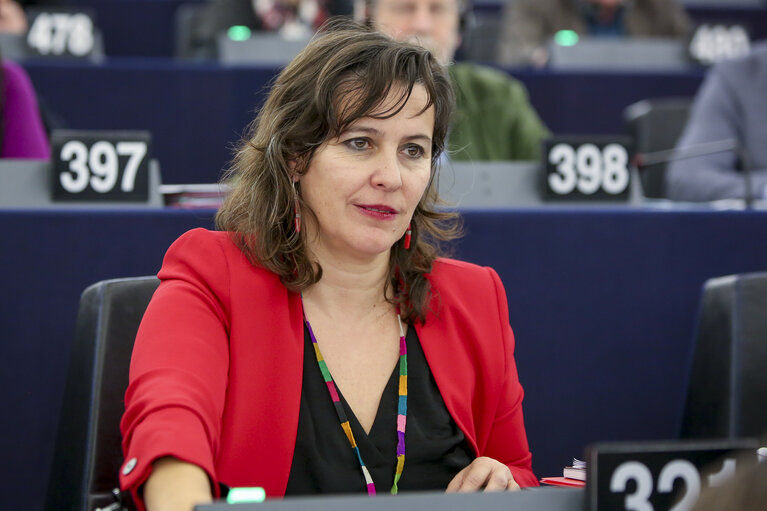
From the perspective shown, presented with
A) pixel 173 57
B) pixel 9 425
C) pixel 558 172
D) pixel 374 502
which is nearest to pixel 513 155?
pixel 558 172

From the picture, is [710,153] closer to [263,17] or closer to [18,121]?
[18,121]

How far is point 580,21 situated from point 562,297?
3145 mm

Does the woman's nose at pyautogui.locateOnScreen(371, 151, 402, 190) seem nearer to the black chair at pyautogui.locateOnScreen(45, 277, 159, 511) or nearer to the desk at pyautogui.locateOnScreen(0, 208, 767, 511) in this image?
the black chair at pyautogui.locateOnScreen(45, 277, 159, 511)

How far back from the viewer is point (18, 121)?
8.86 ft

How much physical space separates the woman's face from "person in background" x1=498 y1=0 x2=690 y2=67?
3.36m

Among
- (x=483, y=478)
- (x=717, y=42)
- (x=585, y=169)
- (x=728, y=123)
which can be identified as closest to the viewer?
(x=483, y=478)

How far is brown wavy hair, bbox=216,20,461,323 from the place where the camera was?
146 centimetres

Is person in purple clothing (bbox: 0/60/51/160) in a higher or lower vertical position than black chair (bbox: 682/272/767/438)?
higher

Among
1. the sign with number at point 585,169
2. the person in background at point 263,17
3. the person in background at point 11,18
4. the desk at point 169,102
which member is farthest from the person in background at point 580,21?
the sign with number at point 585,169

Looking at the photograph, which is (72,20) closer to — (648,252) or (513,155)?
(513,155)

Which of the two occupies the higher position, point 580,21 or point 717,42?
point 580,21

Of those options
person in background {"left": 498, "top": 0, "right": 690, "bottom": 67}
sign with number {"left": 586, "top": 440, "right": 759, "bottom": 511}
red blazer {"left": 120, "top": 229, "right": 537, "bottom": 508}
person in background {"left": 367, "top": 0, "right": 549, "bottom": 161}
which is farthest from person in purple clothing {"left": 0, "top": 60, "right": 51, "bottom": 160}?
person in background {"left": 498, "top": 0, "right": 690, "bottom": 67}

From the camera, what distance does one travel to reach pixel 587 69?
4145 millimetres

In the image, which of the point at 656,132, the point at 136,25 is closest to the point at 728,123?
the point at 656,132
